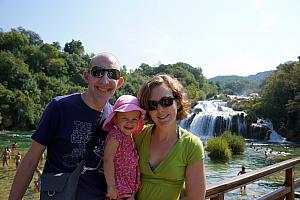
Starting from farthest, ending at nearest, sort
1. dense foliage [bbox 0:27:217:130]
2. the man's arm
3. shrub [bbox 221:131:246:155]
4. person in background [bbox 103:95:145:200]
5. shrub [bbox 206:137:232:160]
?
dense foliage [bbox 0:27:217:130] → shrub [bbox 221:131:246:155] → shrub [bbox 206:137:232:160] → person in background [bbox 103:95:145:200] → the man's arm

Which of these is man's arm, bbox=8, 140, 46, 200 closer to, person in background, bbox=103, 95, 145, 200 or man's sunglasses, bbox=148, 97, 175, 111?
person in background, bbox=103, 95, 145, 200

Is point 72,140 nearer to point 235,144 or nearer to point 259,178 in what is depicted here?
point 259,178

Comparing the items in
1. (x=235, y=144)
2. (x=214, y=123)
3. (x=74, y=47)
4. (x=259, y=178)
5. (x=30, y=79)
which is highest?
(x=74, y=47)

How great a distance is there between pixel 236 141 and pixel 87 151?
23.4 meters

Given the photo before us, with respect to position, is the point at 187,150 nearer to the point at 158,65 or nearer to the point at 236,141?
the point at 236,141

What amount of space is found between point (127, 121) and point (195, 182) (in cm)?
51

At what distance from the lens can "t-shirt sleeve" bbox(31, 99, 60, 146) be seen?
1.82m

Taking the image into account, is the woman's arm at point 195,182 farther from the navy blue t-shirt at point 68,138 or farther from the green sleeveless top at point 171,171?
the navy blue t-shirt at point 68,138

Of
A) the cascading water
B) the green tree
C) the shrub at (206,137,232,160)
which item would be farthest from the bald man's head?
the green tree

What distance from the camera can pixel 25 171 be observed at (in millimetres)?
1815

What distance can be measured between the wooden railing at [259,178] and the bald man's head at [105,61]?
3.29 ft

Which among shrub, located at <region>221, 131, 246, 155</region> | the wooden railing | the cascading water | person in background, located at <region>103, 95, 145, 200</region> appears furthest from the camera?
the cascading water

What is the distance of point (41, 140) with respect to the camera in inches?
71.5

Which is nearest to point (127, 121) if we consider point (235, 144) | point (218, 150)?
point (218, 150)
